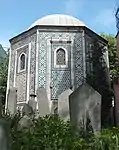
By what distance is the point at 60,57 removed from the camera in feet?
62.5

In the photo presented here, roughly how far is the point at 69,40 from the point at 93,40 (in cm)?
199

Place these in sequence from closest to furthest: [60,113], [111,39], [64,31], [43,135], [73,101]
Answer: [43,135] → [73,101] → [60,113] → [64,31] → [111,39]

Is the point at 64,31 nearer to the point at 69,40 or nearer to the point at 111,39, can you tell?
the point at 69,40

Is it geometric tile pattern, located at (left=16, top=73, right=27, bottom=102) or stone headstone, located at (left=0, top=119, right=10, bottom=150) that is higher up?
geometric tile pattern, located at (left=16, top=73, right=27, bottom=102)

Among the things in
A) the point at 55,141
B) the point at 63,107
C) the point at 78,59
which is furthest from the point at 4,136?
the point at 78,59

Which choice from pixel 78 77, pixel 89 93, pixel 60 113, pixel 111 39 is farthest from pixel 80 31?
pixel 89 93

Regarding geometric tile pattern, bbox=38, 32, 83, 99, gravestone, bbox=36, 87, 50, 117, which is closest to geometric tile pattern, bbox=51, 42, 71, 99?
geometric tile pattern, bbox=38, 32, 83, 99

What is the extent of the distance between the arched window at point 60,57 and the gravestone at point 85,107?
514 inches

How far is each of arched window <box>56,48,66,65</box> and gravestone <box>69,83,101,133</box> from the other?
13065mm

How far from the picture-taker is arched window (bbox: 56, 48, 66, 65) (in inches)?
745

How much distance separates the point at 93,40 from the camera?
1980cm

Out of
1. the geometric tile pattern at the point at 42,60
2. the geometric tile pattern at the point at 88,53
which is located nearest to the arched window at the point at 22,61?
the geometric tile pattern at the point at 42,60

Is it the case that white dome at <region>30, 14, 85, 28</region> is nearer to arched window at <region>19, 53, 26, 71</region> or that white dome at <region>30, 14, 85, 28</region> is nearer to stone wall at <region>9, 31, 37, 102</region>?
stone wall at <region>9, 31, 37, 102</region>

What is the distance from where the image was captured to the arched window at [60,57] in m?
18.9
